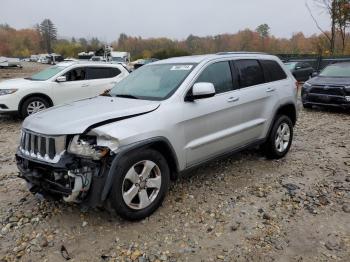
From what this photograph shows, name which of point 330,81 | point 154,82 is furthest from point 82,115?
point 330,81

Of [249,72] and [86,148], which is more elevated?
[249,72]

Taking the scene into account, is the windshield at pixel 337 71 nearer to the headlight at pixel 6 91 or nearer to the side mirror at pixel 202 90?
the side mirror at pixel 202 90

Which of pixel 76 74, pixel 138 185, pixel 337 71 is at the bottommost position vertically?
pixel 138 185

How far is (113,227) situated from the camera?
3611 mm

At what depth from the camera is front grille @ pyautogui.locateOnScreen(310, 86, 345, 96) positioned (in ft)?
31.8

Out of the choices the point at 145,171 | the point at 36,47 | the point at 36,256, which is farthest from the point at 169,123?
the point at 36,47

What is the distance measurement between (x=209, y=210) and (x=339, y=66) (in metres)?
9.04

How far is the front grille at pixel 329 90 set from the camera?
970 centimetres

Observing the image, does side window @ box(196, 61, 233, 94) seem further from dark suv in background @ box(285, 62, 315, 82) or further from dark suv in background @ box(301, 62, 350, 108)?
dark suv in background @ box(285, 62, 315, 82)

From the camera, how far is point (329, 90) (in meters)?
10.0

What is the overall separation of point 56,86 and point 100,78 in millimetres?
1345

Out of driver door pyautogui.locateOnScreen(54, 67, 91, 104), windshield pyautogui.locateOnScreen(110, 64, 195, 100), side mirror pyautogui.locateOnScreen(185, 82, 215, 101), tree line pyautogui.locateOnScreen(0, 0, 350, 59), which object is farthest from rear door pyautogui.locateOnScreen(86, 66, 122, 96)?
tree line pyautogui.locateOnScreen(0, 0, 350, 59)

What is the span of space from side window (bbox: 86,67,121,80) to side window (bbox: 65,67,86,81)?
144 millimetres

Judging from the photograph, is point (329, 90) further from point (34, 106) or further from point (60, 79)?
point (34, 106)
